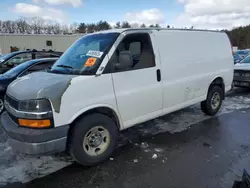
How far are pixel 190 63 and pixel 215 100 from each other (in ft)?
5.46

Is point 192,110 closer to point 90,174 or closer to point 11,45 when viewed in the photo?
point 90,174

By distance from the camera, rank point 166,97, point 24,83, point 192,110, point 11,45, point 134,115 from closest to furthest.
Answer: point 24,83
point 134,115
point 166,97
point 192,110
point 11,45

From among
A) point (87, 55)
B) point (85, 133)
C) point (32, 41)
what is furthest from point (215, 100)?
point (32, 41)

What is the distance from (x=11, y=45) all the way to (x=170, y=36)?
3314 centimetres

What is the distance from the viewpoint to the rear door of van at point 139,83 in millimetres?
3362

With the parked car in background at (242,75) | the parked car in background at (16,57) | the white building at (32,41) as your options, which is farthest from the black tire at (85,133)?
the white building at (32,41)

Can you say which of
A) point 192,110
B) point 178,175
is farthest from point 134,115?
point 192,110

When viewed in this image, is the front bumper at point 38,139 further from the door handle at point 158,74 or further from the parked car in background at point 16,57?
the parked car in background at point 16,57

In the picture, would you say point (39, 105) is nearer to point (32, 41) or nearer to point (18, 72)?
point (18, 72)

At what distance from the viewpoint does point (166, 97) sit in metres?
4.05

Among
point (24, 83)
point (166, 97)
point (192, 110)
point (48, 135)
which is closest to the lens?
point (48, 135)

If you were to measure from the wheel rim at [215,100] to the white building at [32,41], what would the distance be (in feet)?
100

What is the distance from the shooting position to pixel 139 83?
356cm

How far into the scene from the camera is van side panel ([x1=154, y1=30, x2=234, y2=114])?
13.2ft
